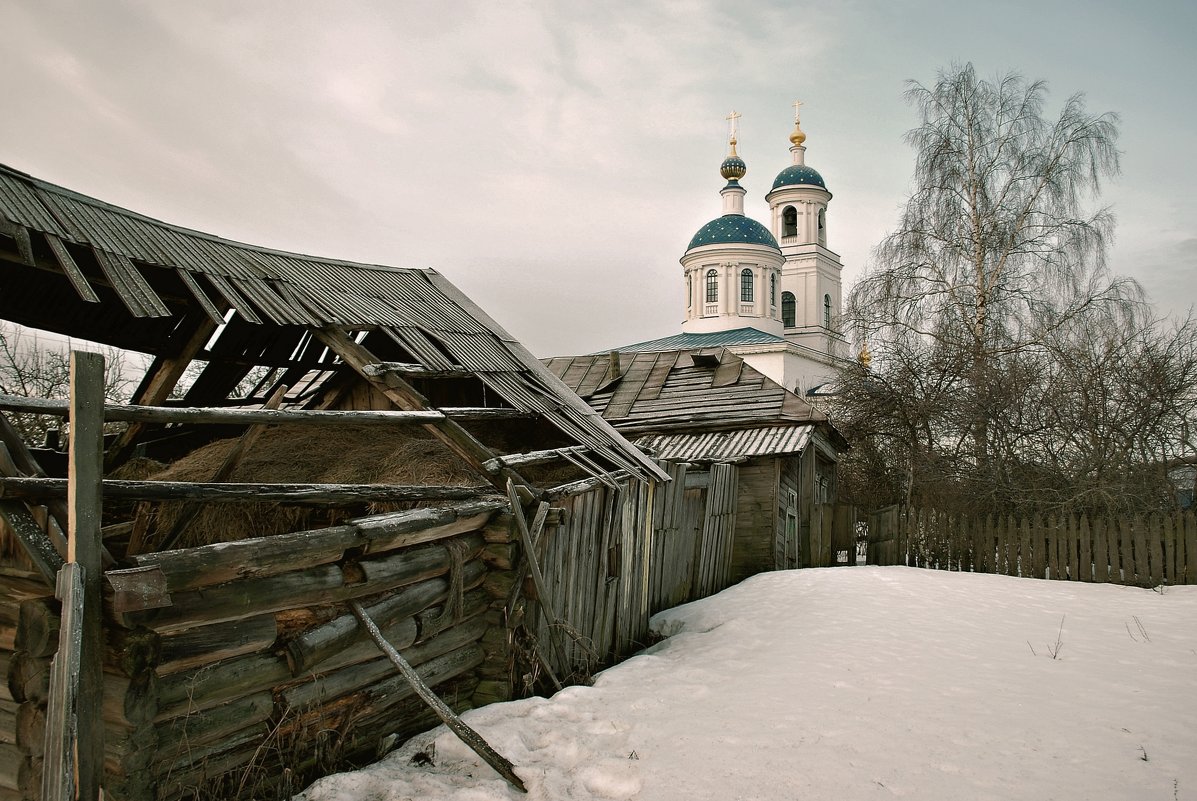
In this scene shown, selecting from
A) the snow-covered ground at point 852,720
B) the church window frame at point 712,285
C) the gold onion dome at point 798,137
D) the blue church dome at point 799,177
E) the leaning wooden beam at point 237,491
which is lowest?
the snow-covered ground at point 852,720

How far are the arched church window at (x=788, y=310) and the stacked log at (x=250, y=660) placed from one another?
47.8m

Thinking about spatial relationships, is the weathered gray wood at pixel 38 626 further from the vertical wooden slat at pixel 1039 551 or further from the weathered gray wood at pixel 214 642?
the vertical wooden slat at pixel 1039 551

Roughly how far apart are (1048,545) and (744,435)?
4954 mm

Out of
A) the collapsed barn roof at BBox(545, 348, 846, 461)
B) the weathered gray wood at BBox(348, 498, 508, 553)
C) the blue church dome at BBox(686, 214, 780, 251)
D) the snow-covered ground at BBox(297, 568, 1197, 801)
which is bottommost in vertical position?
the snow-covered ground at BBox(297, 568, 1197, 801)

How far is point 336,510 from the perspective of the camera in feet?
20.6

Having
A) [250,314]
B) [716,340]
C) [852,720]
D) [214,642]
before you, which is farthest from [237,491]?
[716,340]

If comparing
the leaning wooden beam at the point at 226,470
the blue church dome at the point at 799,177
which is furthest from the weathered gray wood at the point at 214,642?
the blue church dome at the point at 799,177

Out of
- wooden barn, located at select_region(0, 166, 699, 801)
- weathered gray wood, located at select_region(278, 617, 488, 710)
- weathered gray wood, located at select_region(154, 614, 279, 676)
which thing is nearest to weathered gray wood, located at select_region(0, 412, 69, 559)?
wooden barn, located at select_region(0, 166, 699, 801)

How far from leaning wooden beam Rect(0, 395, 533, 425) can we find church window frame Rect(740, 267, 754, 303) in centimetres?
3974

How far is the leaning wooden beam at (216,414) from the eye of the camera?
12.2ft

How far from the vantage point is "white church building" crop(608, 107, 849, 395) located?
1594 inches

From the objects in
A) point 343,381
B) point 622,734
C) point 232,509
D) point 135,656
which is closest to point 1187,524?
point 622,734

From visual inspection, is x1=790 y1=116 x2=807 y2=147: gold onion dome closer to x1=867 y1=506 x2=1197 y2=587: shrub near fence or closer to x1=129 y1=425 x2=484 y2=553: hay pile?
x1=867 y1=506 x2=1197 y2=587: shrub near fence

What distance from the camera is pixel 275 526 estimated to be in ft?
19.6
